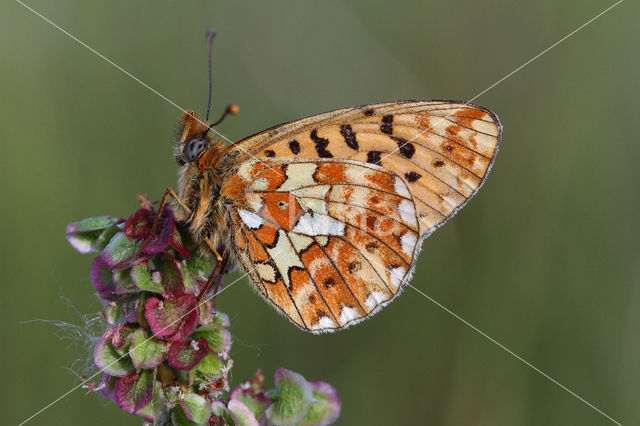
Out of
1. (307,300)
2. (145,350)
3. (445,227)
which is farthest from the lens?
(445,227)

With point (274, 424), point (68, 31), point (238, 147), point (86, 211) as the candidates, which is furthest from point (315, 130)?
point (68, 31)

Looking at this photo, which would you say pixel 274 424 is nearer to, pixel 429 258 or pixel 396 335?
pixel 396 335

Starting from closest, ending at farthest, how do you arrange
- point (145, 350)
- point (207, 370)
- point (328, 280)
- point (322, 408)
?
1. point (145, 350)
2. point (207, 370)
3. point (322, 408)
4. point (328, 280)

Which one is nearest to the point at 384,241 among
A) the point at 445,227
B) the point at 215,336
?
the point at 215,336

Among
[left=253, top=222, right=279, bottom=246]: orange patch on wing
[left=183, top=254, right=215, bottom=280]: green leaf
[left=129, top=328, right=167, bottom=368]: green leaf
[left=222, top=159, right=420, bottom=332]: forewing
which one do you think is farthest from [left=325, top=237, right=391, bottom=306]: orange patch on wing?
[left=129, top=328, right=167, bottom=368]: green leaf

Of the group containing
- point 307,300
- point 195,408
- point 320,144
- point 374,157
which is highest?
point 320,144

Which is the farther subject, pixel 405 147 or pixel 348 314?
pixel 405 147

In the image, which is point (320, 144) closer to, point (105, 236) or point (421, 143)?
point (421, 143)
